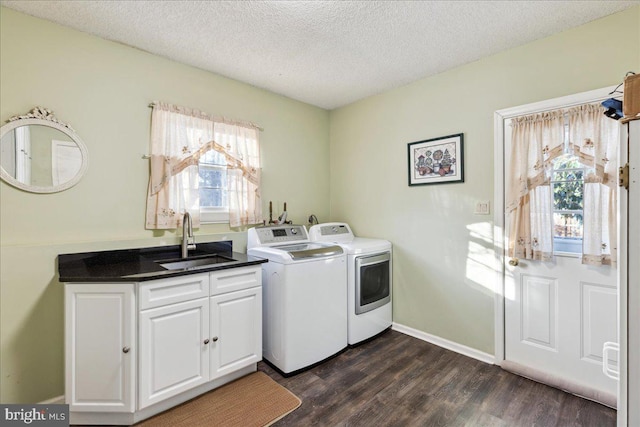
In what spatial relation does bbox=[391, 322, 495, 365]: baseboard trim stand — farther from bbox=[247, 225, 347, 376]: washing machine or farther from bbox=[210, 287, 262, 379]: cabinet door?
bbox=[210, 287, 262, 379]: cabinet door

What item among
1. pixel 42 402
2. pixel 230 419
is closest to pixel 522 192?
pixel 230 419

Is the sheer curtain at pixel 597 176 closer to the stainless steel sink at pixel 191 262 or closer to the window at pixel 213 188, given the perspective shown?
the stainless steel sink at pixel 191 262

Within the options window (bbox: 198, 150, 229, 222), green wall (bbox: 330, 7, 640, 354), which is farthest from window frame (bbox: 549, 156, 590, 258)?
window (bbox: 198, 150, 229, 222)

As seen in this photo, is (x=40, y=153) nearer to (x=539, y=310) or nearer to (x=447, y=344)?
(x=447, y=344)

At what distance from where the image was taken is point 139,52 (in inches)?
91.2

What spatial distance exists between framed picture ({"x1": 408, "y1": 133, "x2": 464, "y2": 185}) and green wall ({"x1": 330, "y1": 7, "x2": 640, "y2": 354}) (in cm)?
6

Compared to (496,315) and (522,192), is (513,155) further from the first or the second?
(496,315)

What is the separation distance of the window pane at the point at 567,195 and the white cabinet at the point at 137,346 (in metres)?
2.53

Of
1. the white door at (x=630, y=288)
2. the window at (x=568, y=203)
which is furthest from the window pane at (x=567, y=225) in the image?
the white door at (x=630, y=288)

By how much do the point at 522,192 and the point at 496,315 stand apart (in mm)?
1022

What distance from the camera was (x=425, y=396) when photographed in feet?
6.79

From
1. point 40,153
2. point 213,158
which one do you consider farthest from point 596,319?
point 40,153

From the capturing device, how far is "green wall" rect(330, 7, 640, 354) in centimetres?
205

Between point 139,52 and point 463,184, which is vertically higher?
point 139,52
